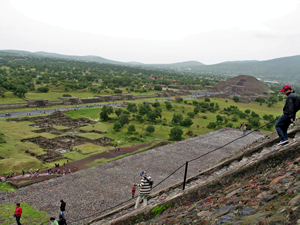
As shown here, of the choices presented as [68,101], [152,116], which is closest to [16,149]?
[152,116]

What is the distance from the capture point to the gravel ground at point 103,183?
544 inches

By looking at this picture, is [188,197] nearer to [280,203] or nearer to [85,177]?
[280,203]

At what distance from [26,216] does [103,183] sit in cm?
541

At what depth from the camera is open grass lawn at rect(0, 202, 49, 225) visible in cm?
1186

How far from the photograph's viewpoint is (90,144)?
32156mm

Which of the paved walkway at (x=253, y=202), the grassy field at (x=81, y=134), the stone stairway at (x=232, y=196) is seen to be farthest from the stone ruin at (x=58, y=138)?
the paved walkway at (x=253, y=202)

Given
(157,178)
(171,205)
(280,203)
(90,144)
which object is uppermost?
(280,203)

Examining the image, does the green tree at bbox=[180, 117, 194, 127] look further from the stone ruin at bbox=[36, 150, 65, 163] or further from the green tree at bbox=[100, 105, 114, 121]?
the stone ruin at bbox=[36, 150, 65, 163]

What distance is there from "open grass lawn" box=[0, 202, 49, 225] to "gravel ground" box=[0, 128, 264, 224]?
39 cm

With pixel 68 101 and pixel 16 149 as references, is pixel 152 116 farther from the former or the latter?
pixel 16 149

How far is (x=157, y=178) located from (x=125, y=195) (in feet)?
10.5

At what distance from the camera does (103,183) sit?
16.6 metres

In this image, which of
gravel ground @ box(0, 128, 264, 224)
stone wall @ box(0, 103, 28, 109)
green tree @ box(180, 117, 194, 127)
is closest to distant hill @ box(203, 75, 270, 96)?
green tree @ box(180, 117, 194, 127)

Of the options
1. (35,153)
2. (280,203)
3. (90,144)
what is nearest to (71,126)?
(90,144)
